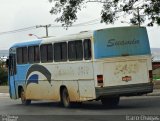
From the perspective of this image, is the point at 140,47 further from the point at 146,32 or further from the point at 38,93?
the point at 38,93

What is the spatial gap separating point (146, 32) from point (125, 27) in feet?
3.19

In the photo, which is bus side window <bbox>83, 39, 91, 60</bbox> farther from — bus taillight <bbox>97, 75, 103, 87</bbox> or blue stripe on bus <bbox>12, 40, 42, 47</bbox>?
blue stripe on bus <bbox>12, 40, 42, 47</bbox>

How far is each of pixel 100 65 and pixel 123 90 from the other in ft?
4.31

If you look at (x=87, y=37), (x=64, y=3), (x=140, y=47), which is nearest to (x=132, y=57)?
(x=140, y=47)

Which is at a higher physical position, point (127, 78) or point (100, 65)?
point (100, 65)

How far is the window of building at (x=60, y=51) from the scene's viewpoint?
23406mm

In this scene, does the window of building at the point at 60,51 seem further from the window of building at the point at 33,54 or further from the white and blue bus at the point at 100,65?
the window of building at the point at 33,54

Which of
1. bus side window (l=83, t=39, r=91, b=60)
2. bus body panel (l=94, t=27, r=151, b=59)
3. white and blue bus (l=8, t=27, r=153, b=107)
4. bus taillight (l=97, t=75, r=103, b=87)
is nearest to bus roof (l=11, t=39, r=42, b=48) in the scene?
white and blue bus (l=8, t=27, r=153, b=107)

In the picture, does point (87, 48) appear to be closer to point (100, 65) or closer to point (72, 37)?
point (100, 65)

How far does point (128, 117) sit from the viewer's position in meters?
17.5

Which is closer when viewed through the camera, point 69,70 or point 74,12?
point 69,70

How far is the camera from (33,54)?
25.9m

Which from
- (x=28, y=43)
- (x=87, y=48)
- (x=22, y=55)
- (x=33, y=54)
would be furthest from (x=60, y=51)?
(x=22, y=55)

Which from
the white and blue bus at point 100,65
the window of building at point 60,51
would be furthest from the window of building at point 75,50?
the window of building at point 60,51
